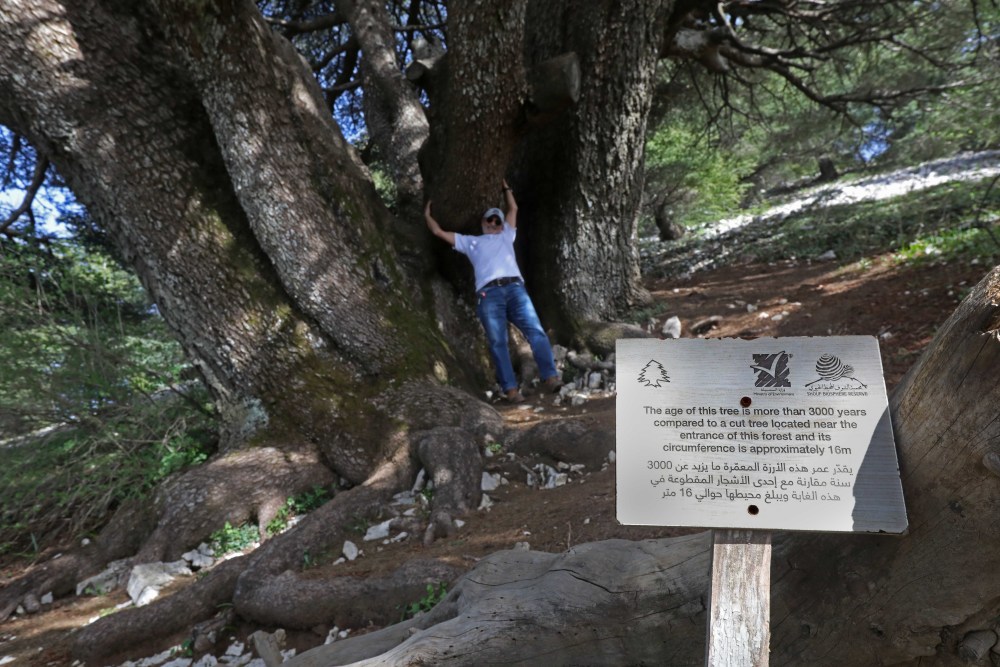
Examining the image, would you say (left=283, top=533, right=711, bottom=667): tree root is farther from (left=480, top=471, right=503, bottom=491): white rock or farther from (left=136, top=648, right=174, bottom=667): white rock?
(left=480, top=471, right=503, bottom=491): white rock

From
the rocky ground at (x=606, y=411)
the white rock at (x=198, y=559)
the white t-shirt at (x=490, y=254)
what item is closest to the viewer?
the rocky ground at (x=606, y=411)

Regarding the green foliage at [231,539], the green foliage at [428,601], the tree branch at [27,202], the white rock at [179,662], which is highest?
the tree branch at [27,202]

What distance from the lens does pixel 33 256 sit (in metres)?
5.12

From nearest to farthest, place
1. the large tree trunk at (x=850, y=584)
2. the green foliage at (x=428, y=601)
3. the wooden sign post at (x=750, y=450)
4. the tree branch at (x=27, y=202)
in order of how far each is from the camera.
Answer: the large tree trunk at (x=850, y=584) < the wooden sign post at (x=750, y=450) < the green foliage at (x=428, y=601) < the tree branch at (x=27, y=202)

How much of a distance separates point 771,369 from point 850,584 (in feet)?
1.96

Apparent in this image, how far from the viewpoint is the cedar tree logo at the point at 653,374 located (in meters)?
1.61

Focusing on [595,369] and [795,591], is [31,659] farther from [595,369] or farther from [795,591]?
[595,369]

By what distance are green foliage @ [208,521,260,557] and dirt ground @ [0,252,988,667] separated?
1.88 feet

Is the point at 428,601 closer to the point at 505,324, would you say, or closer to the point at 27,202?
the point at 505,324

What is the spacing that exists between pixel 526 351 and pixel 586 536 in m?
3.30

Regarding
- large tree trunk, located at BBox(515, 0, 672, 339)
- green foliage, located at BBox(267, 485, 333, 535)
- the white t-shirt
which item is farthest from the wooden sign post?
large tree trunk, located at BBox(515, 0, 672, 339)

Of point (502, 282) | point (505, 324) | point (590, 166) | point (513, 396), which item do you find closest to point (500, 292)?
point (502, 282)

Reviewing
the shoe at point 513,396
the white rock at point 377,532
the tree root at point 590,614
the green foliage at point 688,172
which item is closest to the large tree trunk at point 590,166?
the shoe at point 513,396

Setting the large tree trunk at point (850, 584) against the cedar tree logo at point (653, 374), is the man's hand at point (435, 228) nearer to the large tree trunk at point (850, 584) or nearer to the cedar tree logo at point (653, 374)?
the large tree trunk at point (850, 584)
